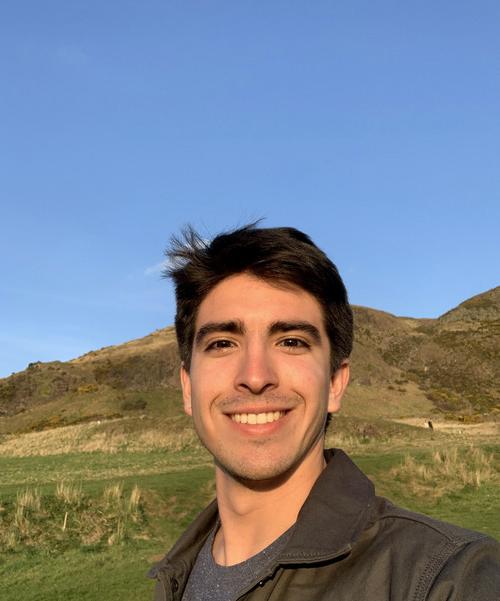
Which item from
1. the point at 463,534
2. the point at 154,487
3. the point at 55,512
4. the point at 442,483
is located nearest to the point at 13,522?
the point at 55,512

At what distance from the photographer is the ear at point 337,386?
3.35 metres

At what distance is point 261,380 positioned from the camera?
295 cm

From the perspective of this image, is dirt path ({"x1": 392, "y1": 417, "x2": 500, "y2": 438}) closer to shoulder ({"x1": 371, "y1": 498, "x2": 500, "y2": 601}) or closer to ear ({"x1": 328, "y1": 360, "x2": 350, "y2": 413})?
ear ({"x1": 328, "y1": 360, "x2": 350, "y2": 413})

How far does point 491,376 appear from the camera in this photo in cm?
8181

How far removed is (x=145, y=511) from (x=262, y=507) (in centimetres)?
1431

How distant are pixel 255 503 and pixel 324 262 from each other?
119 cm

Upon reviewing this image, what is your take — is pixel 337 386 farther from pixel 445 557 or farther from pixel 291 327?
pixel 445 557

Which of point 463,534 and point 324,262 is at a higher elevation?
point 324,262

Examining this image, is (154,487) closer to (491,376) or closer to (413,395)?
(413,395)

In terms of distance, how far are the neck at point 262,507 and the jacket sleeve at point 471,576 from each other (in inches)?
36.4

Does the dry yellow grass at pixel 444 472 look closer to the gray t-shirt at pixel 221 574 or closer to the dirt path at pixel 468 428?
the dirt path at pixel 468 428

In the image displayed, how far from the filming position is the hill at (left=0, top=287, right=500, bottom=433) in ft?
186

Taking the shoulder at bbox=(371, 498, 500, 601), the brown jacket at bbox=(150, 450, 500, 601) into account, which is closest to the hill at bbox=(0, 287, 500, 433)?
the brown jacket at bbox=(150, 450, 500, 601)

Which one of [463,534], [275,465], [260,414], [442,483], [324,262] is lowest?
[442,483]
